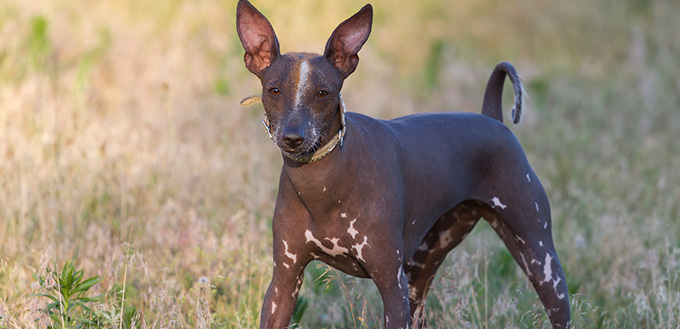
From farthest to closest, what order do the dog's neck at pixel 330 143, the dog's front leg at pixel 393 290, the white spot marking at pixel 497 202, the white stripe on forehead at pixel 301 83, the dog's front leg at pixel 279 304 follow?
1. the white spot marking at pixel 497 202
2. the dog's front leg at pixel 279 304
3. the dog's front leg at pixel 393 290
4. the dog's neck at pixel 330 143
5. the white stripe on forehead at pixel 301 83

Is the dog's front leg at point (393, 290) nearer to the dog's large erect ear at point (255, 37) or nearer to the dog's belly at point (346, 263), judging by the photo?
the dog's belly at point (346, 263)

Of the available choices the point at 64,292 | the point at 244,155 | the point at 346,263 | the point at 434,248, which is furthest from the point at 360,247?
the point at 244,155

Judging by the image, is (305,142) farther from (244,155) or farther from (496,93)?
(244,155)

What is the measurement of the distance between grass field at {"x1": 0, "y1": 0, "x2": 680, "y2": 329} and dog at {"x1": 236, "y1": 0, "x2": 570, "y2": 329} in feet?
1.07

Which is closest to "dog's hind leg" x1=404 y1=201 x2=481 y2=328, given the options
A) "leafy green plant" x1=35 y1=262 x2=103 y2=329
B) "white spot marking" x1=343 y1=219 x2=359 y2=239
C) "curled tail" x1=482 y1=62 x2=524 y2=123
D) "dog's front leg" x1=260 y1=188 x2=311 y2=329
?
"curled tail" x1=482 y1=62 x2=524 y2=123

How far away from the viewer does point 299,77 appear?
127 inches

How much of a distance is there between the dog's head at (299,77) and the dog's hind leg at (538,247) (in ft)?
4.08

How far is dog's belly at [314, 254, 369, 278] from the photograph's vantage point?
11.6 ft

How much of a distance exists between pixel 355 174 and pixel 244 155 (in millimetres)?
3811

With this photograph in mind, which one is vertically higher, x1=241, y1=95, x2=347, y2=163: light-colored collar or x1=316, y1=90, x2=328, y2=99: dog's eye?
x1=316, y1=90, x2=328, y2=99: dog's eye

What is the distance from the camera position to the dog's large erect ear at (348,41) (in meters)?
3.39

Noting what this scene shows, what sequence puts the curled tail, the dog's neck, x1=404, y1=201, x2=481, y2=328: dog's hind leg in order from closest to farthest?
1. the dog's neck
2. x1=404, y1=201, x2=481, y2=328: dog's hind leg
3. the curled tail

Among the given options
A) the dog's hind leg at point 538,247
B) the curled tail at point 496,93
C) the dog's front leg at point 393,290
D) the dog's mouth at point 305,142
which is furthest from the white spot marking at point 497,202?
the dog's mouth at point 305,142

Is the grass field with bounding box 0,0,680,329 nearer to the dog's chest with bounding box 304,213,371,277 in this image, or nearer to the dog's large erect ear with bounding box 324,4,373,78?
the dog's chest with bounding box 304,213,371,277
